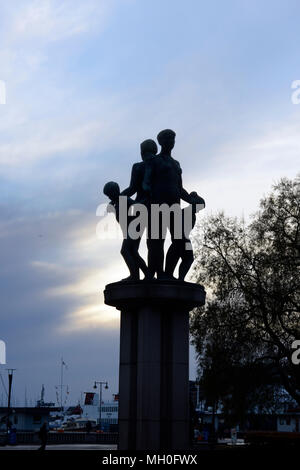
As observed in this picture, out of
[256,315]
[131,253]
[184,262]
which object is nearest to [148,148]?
[131,253]

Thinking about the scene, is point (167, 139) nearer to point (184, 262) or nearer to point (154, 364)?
point (184, 262)

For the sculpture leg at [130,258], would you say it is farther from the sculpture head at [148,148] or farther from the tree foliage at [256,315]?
the tree foliage at [256,315]

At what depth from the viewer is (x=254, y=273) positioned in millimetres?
36469

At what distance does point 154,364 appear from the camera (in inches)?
653

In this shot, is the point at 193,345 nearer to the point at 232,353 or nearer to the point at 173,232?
the point at 232,353

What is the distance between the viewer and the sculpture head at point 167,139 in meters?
18.5

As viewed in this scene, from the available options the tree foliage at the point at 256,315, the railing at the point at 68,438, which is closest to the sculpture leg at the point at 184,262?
the tree foliage at the point at 256,315

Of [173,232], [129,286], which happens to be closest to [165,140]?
[173,232]

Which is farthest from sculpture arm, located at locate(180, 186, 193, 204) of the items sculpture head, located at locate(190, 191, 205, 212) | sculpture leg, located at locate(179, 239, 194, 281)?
sculpture leg, located at locate(179, 239, 194, 281)

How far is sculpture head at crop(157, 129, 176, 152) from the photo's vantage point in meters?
18.5

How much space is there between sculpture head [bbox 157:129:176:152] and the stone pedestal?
3763 mm

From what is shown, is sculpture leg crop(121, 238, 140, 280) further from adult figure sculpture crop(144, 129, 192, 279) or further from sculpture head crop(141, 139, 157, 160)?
sculpture head crop(141, 139, 157, 160)
